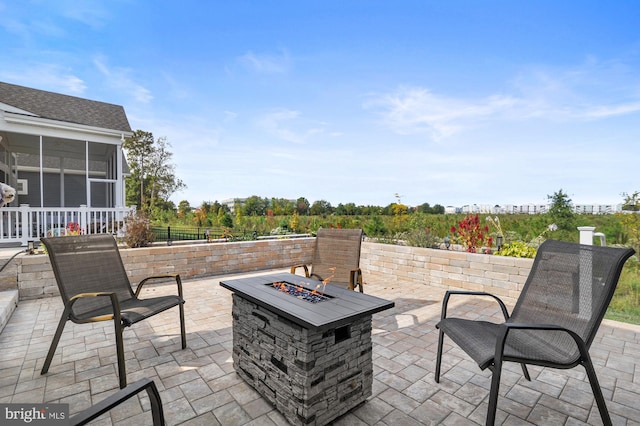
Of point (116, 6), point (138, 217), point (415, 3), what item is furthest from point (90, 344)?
point (415, 3)

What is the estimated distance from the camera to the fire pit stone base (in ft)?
5.49

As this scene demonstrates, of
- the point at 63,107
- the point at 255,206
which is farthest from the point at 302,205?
the point at 63,107

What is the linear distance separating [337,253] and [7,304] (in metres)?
4.10

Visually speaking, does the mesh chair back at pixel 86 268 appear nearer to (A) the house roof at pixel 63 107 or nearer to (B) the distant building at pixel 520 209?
(A) the house roof at pixel 63 107

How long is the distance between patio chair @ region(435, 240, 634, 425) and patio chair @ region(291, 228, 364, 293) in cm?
163

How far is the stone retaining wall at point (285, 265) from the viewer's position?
14.5 ft

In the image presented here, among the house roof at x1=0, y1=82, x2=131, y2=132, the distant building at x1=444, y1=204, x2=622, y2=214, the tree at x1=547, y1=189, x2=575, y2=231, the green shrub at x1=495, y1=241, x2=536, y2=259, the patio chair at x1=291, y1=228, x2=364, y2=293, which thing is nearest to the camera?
the patio chair at x1=291, y1=228, x2=364, y2=293

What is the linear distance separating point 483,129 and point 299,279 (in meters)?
7.93

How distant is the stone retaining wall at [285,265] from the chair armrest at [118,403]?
477 centimetres

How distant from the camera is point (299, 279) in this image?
9.21 feet

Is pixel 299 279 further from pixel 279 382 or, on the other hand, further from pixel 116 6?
pixel 116 6

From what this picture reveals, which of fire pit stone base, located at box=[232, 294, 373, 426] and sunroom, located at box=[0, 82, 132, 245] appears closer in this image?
fire pit stone base, located at box=[232, 294, 373, 426]

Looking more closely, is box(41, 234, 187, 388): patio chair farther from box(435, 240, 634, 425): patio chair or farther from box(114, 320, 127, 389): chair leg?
box(435, 240, 634, 425): patio chair

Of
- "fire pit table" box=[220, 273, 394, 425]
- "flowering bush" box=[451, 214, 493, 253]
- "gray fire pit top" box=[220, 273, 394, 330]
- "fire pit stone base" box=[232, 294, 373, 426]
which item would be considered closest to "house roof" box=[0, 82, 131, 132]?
"gray fire pit top" box=[220, 273, 394, 330]
